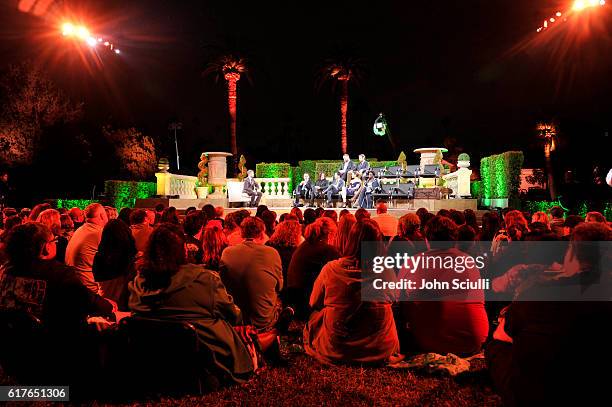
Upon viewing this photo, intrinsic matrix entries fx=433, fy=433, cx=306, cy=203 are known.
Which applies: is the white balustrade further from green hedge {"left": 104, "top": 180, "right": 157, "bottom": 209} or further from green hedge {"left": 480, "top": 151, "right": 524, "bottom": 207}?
green hedge {"left": 480, "top": 151, "right": 524, "bottom": 207}

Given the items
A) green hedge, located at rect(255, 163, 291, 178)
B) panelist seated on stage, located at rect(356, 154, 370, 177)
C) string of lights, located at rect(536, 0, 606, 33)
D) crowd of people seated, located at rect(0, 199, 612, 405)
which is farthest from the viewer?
green hedge, located at rect(255, 163, 291, 178)

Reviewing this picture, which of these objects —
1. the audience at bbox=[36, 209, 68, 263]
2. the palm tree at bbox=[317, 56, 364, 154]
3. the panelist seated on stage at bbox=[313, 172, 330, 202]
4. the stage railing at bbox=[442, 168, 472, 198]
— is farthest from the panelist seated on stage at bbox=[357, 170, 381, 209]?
→ the palm tree at bbox=[317, 56, 364, 154]

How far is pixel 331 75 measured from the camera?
120ft

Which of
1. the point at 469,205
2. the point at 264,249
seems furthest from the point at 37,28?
the point at 264,249

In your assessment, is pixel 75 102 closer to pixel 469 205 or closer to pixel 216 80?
pixel 216 80

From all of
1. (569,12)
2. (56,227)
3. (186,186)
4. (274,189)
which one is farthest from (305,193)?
(56,227)

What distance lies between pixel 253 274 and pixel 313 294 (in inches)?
25.3

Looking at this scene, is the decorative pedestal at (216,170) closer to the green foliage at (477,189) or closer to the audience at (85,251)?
the green foliage at (477,189)

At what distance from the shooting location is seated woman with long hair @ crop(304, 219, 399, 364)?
397cm

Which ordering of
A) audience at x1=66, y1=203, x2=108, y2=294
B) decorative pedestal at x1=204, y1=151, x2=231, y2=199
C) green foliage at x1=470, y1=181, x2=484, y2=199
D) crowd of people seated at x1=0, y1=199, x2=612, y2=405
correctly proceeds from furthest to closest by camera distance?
decorative pedestal at x1=204, y1=151, x2=231, y2=199, green foliage at x1=470, y1=181, x2=484, y2=199, audience at x1=66, y1=203, x2=108, y2=294, crowd of people seated at x1=0, y1=199, x2=612, y2=405

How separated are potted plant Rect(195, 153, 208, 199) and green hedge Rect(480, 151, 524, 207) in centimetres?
1293

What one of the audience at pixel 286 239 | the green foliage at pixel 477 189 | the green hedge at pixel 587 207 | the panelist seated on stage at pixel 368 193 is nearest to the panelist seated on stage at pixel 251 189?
the panelist seated on stage at pixel 368 193

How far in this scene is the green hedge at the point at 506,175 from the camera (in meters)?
16.4

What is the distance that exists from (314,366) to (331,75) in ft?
113
